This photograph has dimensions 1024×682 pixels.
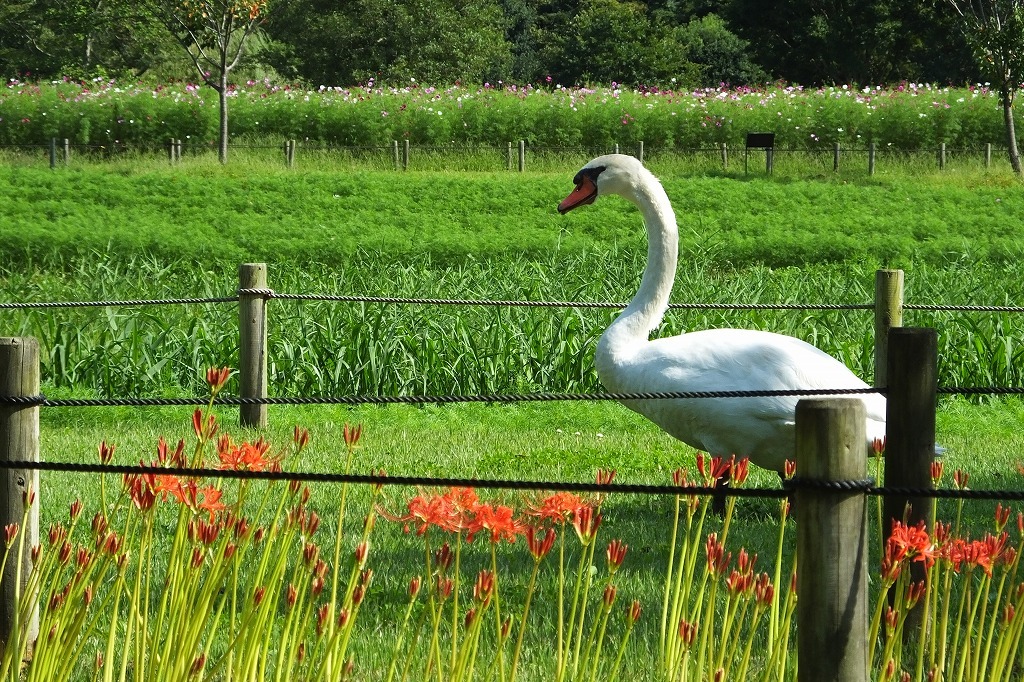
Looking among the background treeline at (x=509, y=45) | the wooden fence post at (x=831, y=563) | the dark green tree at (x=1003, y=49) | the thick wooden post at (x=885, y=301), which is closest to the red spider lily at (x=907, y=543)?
the wooden fence post at (x=831, y=563)

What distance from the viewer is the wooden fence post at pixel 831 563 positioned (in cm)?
194

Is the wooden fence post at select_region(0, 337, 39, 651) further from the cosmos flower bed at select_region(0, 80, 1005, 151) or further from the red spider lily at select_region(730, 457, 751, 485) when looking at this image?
the cosmos flower bed at select_region(0, 80, 1005, 151)

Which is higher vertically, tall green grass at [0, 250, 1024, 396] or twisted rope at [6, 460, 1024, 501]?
twisted rope at [6, 460, 1024, 501]

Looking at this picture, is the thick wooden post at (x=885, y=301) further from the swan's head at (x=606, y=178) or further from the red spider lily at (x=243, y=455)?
the red spider lily at (x=243, y=455)

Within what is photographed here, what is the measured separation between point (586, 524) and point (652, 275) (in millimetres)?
3529

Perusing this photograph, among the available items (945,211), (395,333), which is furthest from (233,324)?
(945,211)

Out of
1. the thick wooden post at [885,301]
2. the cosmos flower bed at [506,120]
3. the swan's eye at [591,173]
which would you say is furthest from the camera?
the cosmos flower bed at [506,120]

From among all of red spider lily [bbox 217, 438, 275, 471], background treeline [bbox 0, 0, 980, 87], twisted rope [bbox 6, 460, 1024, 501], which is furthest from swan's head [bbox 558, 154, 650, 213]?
background treeline [bbox 0, 0, 980, 87]

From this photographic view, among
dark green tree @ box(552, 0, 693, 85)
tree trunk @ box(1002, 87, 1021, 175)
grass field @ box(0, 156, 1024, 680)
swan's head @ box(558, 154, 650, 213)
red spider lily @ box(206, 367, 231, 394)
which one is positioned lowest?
grass field @ box(0, 156, 1024, 680)

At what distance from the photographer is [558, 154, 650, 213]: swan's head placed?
558 centimetres

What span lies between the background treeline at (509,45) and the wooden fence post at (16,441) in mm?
38019

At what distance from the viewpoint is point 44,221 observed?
57.6ft

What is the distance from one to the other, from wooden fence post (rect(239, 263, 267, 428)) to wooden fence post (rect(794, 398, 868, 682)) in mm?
5459

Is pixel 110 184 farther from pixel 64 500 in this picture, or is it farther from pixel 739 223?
pixel 64 500
